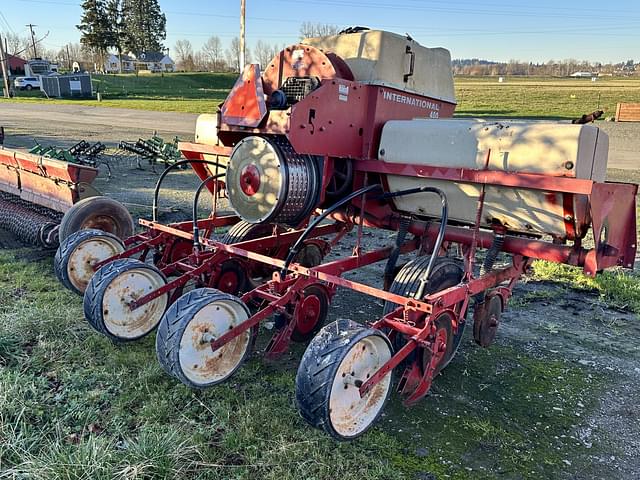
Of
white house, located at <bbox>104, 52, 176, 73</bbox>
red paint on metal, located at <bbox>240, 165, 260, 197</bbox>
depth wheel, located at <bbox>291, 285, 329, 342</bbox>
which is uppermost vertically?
white house, located at <bbox>104, 52, 176, 73</bbox>

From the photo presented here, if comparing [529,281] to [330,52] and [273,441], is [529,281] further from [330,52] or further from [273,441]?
[273,441]

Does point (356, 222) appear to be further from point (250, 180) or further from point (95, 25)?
point (95, 25)

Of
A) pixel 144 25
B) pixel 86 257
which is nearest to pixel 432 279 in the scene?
pixel 86 257

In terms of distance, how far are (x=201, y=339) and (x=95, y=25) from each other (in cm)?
6700

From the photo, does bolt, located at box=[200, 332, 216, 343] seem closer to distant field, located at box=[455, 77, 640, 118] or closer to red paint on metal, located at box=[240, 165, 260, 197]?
red paint on metal, located at box=[240, 165, 260, 197]

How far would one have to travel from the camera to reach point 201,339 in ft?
10.7

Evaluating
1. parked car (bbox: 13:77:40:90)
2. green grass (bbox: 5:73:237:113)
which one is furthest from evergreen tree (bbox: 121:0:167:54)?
parked car (bbox: 13:77:40:90)

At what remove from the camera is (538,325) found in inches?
189

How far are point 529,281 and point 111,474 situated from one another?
4730mm

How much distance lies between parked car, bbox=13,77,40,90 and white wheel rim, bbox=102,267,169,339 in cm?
4881

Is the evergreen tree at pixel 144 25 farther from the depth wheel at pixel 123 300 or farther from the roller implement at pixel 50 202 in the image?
the depth wheel at pixel 123 300

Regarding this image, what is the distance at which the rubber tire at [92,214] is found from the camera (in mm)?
4980

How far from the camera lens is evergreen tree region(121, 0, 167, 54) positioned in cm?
7056

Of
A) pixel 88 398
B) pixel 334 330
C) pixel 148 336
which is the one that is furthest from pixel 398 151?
pixel 88 398
